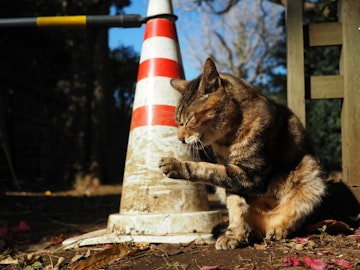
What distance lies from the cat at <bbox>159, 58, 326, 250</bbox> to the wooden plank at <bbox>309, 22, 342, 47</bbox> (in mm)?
866

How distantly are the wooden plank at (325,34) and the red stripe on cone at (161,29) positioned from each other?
1084 millimetres

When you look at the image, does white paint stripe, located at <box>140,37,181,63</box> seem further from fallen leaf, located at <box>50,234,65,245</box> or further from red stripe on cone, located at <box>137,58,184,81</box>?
fallen leaf, located at <box>50,234,65,245</box>

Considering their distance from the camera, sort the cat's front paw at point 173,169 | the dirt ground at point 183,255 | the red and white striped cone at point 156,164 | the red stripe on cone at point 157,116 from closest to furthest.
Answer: the dirt ground at point 183,255, the cat's front paw at point 173,169, the red and white striped cone at point 156,164, the red stripe on cone at point 157,116

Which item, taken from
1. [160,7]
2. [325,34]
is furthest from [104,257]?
[325,34]

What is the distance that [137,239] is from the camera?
2.63m

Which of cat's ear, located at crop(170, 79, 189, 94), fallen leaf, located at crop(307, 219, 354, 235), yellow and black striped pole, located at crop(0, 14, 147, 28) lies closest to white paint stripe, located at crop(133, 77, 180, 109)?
cat's ear, located at crop(170, 79, 189, 94)

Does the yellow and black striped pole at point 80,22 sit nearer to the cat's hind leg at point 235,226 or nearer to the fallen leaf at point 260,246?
the cat's hind leg at point 235,226

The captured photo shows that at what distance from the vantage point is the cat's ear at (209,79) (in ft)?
8.30

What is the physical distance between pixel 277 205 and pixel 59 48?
A: 10795mm

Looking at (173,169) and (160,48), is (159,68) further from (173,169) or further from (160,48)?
(173,169)

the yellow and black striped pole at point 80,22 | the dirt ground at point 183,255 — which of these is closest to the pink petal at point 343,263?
the dirt ground at point 183,255

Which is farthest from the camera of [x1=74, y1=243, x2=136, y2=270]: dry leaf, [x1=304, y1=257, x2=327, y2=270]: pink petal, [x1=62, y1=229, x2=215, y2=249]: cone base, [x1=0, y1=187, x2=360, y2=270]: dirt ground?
[x1=62, y1=229, x2=215, y2=249]: cone base

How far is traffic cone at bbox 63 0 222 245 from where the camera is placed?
269 cm

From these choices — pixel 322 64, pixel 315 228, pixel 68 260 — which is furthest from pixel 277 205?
pixel 322 64
